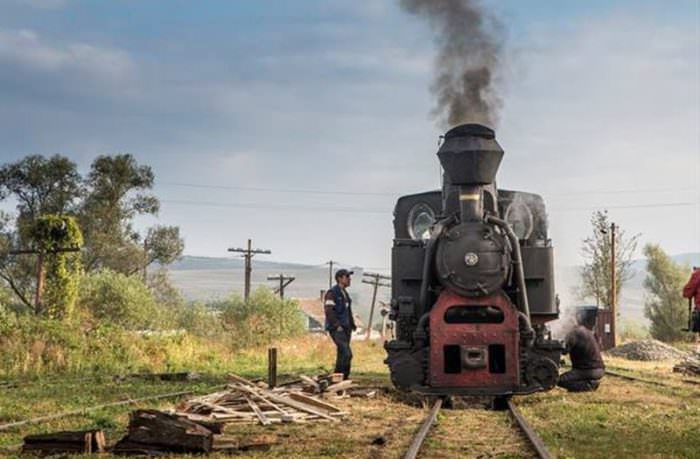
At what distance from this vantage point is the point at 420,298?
42.2ft

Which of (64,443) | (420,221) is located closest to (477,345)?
(420,221)

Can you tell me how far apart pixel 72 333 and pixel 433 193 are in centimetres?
1191

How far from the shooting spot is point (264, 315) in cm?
3819

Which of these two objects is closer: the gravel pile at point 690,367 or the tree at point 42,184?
the gravel pile at point 690,367

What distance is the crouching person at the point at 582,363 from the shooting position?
1427 cm

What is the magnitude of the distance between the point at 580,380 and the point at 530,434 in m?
6.02

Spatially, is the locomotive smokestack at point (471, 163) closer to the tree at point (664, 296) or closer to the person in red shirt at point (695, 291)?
the person in red shirt at point (695, 291)

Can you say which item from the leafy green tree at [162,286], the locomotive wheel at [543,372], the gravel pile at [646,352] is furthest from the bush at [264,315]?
the locomotive wheel at [543,372]

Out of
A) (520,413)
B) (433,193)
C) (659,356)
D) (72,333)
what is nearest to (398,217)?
(433,193)

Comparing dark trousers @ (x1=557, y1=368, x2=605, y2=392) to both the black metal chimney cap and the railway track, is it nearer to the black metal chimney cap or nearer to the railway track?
the railway track

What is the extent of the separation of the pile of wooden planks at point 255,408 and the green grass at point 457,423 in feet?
1.08

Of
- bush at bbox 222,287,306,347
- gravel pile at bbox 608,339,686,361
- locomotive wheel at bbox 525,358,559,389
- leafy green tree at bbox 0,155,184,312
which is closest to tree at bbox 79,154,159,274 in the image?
leafy green tree at bbox 0,155,184,312

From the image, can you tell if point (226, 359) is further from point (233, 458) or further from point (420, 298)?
point (233, 458)

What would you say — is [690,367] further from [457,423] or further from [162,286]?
[162,286]
